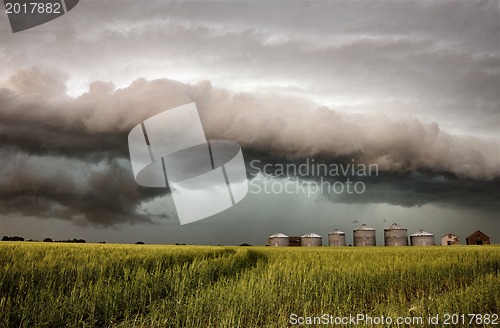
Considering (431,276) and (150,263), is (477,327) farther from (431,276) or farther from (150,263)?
(150,263)

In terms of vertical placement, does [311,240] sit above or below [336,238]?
below

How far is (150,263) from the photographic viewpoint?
43.1 ft

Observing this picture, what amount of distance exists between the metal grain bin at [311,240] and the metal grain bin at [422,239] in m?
13.6

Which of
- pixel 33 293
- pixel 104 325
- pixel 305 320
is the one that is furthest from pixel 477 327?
pixel 33 293

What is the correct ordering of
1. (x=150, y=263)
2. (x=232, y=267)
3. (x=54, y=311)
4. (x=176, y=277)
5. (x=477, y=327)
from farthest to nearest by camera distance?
(x=232, y=267) < (x=150, y=263) < (x=176, y=277) < (x=54, y=311) < (x=477, y=327)

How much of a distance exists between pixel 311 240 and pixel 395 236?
1210cm

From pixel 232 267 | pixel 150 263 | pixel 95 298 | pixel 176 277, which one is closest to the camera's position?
pixel 95 298

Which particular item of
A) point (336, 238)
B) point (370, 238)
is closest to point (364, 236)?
point (370, 238)

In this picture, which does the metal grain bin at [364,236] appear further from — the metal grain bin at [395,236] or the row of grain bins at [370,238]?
the metal grain bin at [395,236]

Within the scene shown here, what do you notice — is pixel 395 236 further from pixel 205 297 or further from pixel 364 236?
pixel 205 297

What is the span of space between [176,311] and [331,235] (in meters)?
53.2

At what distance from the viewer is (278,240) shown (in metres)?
59.8

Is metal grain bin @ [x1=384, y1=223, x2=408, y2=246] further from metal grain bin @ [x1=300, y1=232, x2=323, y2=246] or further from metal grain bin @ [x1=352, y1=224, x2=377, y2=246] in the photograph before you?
metal grain bin @ [x1=300, y1=232, x2=323, y2=246]

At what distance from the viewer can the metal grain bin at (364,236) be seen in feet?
184
